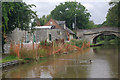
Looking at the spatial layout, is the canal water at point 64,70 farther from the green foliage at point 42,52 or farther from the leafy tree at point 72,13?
the leafy tree at point 72,13

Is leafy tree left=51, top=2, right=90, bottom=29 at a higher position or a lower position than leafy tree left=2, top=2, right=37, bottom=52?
higher

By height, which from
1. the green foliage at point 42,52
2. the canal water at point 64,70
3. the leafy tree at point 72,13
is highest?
the leafy tree at point 72,13

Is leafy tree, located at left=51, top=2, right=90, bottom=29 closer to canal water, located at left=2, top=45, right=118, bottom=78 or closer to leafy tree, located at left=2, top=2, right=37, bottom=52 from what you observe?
leafy tree, located at left=2, top=2, right=37, bottom=52

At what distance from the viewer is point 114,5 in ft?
166

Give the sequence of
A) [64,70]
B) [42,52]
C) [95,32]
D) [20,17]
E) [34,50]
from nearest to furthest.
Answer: [64,70], [34,50], [42,52], [20,17], [95,32]

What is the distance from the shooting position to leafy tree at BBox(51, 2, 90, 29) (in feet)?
250

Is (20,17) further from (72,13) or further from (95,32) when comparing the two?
(72,13)

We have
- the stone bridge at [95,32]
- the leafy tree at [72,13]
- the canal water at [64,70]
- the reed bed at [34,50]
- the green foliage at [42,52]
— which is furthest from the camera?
the leafy tree at [72,13]

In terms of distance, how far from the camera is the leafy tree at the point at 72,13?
7612 centimetres

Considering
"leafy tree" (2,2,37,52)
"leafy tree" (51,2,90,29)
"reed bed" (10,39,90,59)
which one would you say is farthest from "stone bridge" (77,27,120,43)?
"leafy tree" (2,2,37,52)

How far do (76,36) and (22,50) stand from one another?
47251 mm

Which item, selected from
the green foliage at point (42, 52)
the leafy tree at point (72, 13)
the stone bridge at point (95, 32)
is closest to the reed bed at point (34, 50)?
the green foliage at point (42, 52)

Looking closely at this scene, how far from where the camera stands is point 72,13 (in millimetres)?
75812

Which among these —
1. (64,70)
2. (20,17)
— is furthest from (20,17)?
(64,70)
